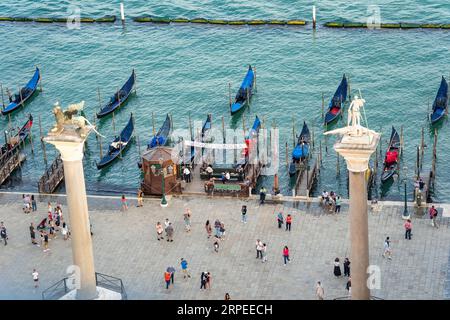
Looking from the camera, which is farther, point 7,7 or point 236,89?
point 7,7

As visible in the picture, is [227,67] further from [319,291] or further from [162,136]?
[319,291]

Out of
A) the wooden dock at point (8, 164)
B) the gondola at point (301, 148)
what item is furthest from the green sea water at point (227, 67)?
the gondola at point (301, 148)

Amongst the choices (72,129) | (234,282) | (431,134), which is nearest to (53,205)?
(234,282)

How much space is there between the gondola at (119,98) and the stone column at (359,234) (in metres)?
46.8

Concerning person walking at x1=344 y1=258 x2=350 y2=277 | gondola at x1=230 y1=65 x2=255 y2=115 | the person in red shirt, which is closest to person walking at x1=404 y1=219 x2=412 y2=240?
the person in red shirt

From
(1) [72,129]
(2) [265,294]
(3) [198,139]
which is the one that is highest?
(1) [72,129]

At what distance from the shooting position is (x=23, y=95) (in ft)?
336

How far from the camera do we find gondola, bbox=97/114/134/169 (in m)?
88.7

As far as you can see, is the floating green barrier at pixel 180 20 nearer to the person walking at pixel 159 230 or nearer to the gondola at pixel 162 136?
the gondola at pixel 162 136

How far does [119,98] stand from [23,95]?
9.25m

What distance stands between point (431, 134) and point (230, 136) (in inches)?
637

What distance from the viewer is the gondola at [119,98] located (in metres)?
97.8

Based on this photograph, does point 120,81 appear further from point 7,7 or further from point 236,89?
point 7,7
